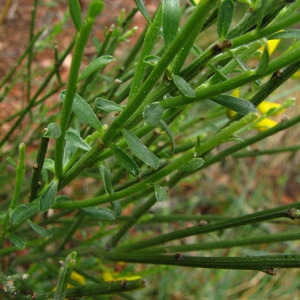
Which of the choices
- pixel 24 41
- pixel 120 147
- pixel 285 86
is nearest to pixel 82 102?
pixel 120 147

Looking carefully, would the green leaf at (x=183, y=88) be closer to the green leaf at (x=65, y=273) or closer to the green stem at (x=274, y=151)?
the green leaf at (x=65, y=273)

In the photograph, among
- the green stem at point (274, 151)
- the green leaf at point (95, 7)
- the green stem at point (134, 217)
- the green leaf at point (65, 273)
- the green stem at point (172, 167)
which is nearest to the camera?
the green leaf at point (95, 7)

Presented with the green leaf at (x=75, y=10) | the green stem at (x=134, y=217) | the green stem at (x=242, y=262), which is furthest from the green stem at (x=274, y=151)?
the green leaf at (x=75, y=10)

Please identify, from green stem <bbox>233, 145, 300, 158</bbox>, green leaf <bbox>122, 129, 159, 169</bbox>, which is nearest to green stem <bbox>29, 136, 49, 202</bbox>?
green leaf <bbox>122, 129, 159, 169</bbox>

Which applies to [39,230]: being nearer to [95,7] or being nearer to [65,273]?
[65,273]

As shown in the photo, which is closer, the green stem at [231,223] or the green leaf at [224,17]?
the green leaf at [224,17]

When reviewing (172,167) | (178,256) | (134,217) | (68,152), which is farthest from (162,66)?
(134,217)

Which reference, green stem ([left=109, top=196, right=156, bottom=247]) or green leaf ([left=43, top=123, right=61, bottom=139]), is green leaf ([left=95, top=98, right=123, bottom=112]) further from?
green stem ([left=109, top=196, right=156, bottom=247])

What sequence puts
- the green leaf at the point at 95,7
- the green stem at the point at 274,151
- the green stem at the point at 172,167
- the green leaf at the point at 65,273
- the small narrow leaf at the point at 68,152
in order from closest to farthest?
the green leaf at the point at 95,7 < the green stem at the point at 172,167 < the green leaf at the point at 65,273 < the small narrow leaf at the point at 68,152 < the green stem at the point at 274,151
